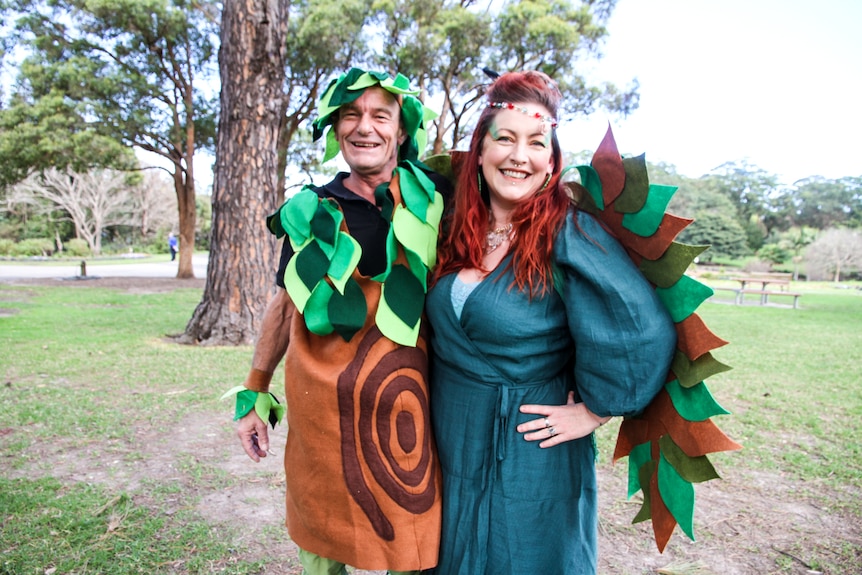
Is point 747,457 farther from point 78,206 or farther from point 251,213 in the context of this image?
point 78,206

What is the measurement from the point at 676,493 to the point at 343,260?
1.12m

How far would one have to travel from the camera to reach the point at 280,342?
1956 mm

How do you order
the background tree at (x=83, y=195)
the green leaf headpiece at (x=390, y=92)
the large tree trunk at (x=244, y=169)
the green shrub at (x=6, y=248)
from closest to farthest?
the green leaf headpiece at (x=390, y=92), the large tree trunk at (x=244, y=169), the green shrub at (x=6, y=248), the background tree at (x=83, y=195)

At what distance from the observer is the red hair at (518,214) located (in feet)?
4.96

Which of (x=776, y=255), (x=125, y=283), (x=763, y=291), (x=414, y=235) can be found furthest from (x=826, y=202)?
(x=414, y=235)

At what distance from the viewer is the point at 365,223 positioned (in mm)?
1822

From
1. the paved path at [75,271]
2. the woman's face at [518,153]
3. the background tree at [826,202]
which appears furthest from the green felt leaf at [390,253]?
the background tree at [826,202]

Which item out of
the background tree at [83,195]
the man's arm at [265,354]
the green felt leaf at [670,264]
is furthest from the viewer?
the background tree at [83,195]

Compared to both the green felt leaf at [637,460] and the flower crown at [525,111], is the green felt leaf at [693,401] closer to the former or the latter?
the green felt leaf at [637,460]

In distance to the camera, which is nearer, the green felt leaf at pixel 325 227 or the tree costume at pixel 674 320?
the tree costume at pixel 674 320

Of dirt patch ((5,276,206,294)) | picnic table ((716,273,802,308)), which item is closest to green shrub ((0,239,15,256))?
dirt patch ((5,276,206,294))

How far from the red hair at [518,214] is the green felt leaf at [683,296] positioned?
292 mm

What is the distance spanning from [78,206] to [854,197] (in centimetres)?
5930

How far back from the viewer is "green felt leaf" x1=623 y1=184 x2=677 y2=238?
55.2 inches
